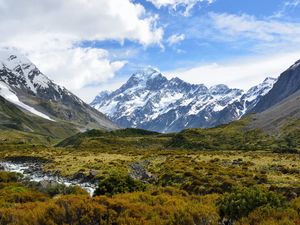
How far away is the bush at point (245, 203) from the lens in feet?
58.0

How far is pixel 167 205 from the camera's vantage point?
19.5 m

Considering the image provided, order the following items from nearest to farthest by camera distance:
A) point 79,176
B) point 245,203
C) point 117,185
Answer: point 245,203
point 117,185
point 79,176

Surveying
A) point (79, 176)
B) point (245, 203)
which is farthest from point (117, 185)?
point (79, 176)

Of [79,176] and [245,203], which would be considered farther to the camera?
[79,176]

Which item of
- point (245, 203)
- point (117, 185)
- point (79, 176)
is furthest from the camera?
point (79, 176)

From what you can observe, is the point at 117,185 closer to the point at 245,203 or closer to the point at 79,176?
the point at 245,203

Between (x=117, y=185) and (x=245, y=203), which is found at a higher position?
(x=117, y=185)

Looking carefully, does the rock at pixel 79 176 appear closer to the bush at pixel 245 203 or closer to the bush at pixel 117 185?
the bush at pixel 117 185

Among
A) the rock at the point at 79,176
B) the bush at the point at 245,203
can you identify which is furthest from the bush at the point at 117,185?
the rock at the point at 79,176

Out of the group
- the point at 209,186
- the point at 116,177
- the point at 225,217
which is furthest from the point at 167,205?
the point at 209,186

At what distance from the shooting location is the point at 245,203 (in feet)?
58.4

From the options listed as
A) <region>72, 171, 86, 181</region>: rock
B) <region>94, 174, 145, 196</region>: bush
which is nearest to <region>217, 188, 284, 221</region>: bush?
<region>94, 174, 145, 196</region>: bush

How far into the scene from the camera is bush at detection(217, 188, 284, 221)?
1769 cm

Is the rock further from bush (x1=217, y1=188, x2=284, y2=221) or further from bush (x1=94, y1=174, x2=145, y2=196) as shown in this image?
bush (x1=217, y1=188, x2=284, y2=221)
